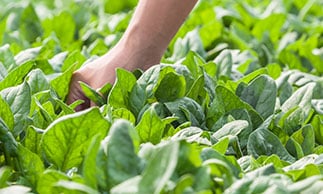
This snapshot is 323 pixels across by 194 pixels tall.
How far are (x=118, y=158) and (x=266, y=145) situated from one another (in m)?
0.73

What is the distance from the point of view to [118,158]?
1.66 m

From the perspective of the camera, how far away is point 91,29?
3898 millimetres

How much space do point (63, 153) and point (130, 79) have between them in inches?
21.6

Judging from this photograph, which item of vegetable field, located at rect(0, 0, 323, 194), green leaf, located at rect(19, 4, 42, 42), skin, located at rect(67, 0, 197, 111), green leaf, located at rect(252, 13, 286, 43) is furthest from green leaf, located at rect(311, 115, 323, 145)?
green leaf, located at rect(19, 4, 42, 42)

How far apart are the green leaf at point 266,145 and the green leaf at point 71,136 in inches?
20.6

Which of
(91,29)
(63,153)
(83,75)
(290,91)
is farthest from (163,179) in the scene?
(91,29)

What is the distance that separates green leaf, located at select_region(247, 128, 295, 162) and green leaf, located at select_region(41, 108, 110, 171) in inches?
20.6

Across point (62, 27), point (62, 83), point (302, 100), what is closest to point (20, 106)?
point (62, 83)

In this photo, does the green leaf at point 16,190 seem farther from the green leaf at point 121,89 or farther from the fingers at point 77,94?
the fingers at point 77,94

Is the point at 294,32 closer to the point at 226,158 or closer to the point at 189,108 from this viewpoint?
the point at 189,108

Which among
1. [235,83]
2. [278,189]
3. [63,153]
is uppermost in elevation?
[63,153]

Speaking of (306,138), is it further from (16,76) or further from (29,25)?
(29,25)

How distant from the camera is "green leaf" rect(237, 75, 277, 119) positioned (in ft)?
8.43

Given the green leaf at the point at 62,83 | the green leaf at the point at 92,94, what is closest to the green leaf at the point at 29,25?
the green leaf at the point at 62,83
